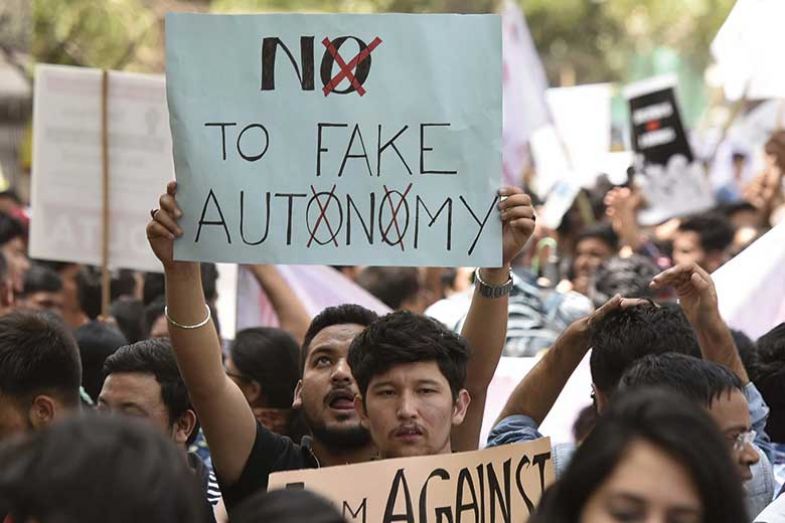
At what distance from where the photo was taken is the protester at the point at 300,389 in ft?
15.0

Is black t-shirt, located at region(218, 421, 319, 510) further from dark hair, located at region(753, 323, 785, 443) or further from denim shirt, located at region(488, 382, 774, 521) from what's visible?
dark hair, located at region(753, 323, 785, 443)

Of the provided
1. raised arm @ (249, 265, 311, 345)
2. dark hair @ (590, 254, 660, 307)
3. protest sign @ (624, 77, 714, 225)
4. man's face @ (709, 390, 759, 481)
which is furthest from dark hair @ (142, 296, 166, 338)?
protest sign @ (624, 77, 714, 225)

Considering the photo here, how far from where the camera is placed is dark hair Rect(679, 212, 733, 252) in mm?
10711

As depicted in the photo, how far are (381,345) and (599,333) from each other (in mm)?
706

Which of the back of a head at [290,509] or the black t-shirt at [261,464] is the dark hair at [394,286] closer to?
the black t-shirt at [261,464]

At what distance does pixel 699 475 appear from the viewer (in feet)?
9.95

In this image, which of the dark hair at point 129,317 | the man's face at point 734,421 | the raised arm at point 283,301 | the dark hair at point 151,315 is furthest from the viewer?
the dark hair at point 129,317

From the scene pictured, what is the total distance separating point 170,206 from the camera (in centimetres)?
466

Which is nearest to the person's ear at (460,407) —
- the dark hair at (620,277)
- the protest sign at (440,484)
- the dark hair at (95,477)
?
the protest sign at (440,484)

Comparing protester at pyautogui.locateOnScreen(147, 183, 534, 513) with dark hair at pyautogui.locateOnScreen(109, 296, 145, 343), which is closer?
protester at pyautogui.locateOnScreen(147, 183, 534, 513)

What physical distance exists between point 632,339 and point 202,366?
117 centimetres

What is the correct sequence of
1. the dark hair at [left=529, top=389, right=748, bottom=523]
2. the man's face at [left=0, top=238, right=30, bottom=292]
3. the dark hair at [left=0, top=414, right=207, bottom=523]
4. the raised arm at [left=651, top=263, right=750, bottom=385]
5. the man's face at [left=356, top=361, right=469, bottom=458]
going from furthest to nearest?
the man's face at [left=0, top=238, right=30, bottom=292] < the raised arm at [left=651, top=263, right=750, bottom=385] < the man's face at [left=356, top=361, right=469, bottom=458] < the dark hair at [left=529, top=389, right=748, bottom=523] < the dark hair at [left=0, top=414, right=207, bottom=523]

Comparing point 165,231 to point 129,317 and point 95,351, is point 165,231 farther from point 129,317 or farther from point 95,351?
point 129,317

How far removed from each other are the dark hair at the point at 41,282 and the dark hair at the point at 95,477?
260 inches
